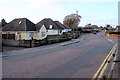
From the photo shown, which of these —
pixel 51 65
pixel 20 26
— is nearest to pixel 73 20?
pixel 20 26

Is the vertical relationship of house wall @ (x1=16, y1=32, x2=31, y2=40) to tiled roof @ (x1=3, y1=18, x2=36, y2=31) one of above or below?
below

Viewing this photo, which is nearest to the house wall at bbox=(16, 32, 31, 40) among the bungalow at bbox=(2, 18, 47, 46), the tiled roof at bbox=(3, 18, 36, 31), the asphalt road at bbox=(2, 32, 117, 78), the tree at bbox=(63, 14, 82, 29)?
the bungalow at bbox=(2, 18, 47, 46)

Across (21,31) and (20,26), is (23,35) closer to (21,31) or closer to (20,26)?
(21,31)

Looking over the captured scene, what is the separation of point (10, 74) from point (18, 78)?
40.7 inches

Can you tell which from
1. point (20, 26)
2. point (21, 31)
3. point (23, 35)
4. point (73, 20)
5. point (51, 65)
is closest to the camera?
point (51, 65)

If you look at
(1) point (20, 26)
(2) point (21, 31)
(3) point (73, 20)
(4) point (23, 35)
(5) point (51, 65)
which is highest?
(3) point (73, 20)

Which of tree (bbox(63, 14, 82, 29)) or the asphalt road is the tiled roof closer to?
the asphalt road

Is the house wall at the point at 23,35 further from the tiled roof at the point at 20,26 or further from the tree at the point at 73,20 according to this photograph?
the tree at the point at 73,20

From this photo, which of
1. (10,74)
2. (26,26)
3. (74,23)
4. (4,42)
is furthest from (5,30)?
(74,23)

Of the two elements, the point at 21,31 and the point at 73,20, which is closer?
the point at 21,31

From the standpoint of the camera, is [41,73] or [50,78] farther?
[41,73]

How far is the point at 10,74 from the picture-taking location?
8562 millimetres

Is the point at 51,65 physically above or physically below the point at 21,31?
below

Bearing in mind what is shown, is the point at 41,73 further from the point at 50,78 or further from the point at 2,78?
the point at 2,78
